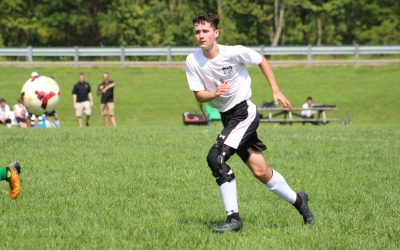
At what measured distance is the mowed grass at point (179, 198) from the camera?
6191mm

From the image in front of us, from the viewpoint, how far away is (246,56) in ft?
22.2

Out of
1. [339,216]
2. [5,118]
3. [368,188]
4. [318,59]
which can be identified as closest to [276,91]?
[339,216]

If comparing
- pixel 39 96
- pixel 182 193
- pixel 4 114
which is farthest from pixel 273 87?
pixel 4 114

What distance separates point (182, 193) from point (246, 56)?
258 centimetres

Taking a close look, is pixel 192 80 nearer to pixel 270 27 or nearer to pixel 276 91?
pixel 276 91

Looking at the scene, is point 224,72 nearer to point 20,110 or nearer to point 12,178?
point 12,178

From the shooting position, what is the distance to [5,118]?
27.3m

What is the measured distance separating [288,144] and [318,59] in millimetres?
32473

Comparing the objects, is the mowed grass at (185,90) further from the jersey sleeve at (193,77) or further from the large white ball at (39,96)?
the jersey sleeve at (193,77)

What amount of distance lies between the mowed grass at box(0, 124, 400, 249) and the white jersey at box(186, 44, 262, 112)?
48.5 inches

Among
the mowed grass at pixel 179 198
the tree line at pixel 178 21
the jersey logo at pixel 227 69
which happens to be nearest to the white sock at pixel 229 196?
the mowed grass at pixel 179 198

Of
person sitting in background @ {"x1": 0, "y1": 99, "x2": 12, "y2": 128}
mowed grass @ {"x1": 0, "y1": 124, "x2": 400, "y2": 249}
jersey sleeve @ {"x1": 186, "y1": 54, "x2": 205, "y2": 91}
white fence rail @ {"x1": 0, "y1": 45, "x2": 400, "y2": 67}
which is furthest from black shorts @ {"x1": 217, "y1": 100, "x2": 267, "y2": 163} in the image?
white fence rail @ {"x1": 0, "y1": 45, "x2": 400, "y2": 67}

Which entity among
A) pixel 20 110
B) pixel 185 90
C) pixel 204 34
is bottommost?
pixel 185 90

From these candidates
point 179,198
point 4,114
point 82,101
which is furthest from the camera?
point 4,114
